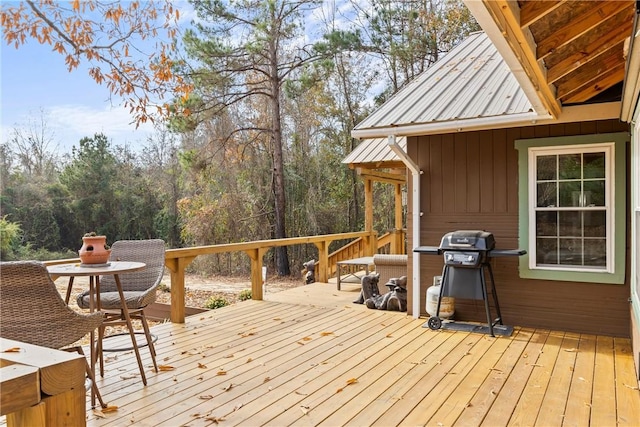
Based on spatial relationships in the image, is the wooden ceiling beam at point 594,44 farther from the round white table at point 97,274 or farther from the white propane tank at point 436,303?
the round white table at point 97,274

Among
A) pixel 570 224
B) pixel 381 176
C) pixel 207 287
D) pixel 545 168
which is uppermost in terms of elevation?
pixel 381 176

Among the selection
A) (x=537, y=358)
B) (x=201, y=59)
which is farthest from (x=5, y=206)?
(x=537, y=358)

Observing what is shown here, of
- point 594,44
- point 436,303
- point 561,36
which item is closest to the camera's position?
point 561,36

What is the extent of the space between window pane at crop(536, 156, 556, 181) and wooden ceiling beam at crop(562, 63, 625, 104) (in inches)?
23.7

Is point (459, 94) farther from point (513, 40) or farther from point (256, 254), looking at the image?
point (256, 254)

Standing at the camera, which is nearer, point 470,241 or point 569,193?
point 470,241

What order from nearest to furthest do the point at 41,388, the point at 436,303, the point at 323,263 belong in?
1. the point at 41,388
2. the point at 436,303
3. the point at 323,263

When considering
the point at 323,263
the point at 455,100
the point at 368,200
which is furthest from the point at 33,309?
the point at 368,200

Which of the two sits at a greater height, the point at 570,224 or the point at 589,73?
the point at 589,73

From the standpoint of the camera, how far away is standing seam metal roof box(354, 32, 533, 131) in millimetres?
4836

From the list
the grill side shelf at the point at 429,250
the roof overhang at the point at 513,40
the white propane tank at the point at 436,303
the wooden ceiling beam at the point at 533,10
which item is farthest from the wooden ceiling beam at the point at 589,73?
the white propane tank at the point at 436,303

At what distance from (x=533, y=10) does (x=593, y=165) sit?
9.35ft

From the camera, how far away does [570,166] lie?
475cm

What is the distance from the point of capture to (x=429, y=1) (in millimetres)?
13586
